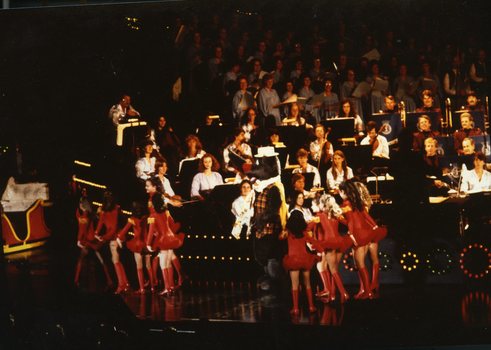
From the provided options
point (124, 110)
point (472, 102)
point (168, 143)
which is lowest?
point (168, 143)

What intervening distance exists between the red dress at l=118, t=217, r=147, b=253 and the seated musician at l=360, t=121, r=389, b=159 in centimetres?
147

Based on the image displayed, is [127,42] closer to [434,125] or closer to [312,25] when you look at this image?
[312,25]

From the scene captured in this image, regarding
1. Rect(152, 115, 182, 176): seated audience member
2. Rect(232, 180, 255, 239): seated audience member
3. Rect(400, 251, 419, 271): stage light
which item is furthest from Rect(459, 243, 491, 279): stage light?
Rect(152, 115, 182, 176): seated audience member

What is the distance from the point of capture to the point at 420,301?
463 cm

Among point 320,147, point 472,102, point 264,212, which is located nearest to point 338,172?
point 320,147

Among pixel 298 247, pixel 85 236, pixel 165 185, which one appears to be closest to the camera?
pixel 298 247

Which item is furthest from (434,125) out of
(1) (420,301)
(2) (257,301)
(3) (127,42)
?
(3) (127,42)

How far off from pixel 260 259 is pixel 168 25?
154cm

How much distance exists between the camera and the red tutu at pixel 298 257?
4.71 meters

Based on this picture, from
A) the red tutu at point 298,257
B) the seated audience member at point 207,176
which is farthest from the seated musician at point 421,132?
the seated audience member at point 207,176

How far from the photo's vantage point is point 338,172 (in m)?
4.68

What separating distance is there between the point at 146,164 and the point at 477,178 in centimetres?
200

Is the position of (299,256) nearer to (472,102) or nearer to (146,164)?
(146,164)

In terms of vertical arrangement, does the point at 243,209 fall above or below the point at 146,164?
below
